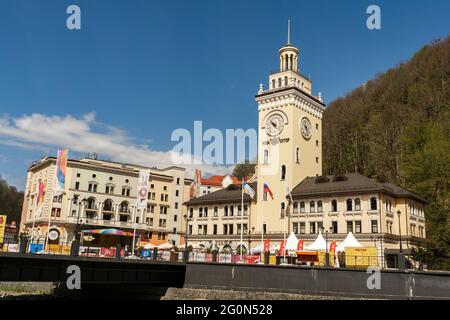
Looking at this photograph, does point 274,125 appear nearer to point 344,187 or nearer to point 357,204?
point 344,187

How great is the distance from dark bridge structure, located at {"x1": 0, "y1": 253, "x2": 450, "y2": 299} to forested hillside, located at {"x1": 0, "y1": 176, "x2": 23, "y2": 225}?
80641 millimetres

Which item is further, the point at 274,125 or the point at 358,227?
the point at 274,125

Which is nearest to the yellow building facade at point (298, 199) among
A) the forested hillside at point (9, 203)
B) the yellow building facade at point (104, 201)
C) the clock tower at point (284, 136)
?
the clock tower at point (284, 136)

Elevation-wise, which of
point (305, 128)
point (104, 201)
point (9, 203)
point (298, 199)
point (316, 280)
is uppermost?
point (305, 128)

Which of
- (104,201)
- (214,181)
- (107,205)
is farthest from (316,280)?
(214,181)

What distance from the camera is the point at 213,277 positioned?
42.0 m

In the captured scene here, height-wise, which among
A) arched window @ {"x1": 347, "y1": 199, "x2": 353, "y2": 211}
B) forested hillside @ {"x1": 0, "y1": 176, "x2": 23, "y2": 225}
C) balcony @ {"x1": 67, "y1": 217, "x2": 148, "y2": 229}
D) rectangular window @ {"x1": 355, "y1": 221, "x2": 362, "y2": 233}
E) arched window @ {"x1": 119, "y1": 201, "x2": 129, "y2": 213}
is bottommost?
rectangular window @ {"x1": 355, "y1": 221, "x2": 362, "y2": 233}

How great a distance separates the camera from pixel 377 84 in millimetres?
107375

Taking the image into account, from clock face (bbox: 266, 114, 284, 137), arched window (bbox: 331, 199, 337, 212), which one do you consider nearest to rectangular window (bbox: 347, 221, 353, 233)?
arched window (bbox: 331, 199, 337, 212)

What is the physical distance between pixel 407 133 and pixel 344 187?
65.3ft

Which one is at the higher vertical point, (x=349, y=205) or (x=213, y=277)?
(x=349, y=205)

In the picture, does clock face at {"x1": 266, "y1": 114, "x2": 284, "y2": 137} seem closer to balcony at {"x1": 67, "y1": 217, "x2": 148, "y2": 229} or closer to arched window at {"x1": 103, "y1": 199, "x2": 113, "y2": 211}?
balcony at {"x1": 67, "y1": 217, "x2": 148, "y2": 229}

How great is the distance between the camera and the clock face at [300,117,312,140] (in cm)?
7269

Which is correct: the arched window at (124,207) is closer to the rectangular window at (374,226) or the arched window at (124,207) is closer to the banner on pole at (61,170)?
the banner on pole at (61,170)
